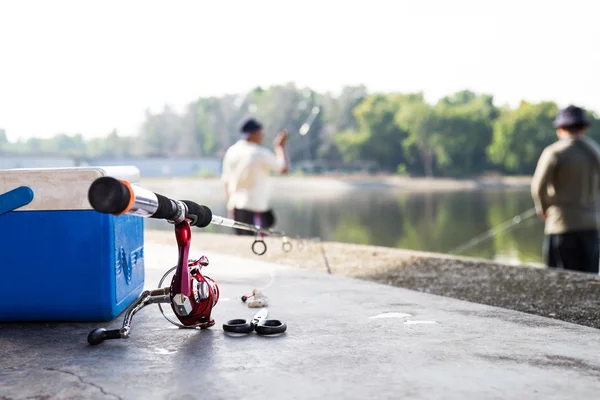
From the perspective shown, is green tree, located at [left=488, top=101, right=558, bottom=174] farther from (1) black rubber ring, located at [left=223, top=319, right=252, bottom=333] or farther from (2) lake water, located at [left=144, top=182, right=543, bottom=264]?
(1) black rubber ring, located at [left=223, top=319, right=252, bottom=333]

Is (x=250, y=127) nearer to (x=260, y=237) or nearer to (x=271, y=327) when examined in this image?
(x=260, y=237)

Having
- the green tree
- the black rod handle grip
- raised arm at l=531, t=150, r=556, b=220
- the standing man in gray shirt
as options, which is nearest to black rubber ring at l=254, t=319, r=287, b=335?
the black rod handle grip

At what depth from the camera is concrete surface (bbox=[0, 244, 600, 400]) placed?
7.31ft

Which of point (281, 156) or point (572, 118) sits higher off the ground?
point (572, 118)

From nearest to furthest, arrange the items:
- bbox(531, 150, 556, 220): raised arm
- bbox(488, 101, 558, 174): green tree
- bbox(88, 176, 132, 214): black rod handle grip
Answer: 1. bbox(88, 176, 132, 214): black rod handle grip
2. bbox(531, 150, 556, 220): raised arm
3. bbox(488, 101, 558, 174): green tree

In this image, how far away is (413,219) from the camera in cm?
4912

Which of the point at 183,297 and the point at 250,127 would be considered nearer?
the point at 183,297

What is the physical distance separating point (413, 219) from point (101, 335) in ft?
154

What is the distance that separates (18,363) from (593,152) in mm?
4632

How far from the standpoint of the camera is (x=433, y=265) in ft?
18.4

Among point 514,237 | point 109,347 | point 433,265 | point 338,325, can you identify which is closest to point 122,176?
point 109,347

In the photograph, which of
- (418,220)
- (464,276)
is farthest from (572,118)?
(418,220)

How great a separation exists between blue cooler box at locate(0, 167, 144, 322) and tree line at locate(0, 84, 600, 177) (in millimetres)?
70903

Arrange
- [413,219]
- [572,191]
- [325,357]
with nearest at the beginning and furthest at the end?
[325,357]
[572,191]
[413,219]
